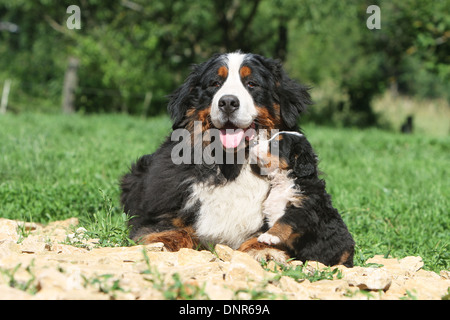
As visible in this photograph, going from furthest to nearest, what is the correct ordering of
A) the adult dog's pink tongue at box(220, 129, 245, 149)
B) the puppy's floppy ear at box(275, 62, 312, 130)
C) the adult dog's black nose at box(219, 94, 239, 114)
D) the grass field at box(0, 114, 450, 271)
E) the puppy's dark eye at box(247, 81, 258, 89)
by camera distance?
1. the grass field at box(0, 114, 450, 271)
2. the puppy's floppy ear at box(275, 62, 312, 130)
3. the puppy's dark eye at box(247, 81, 258, 89)
4. the adult dog's pink tongue at box(220, 129, 245, 149)
5. the adult dog's black nose at box(219, 94, 239, 114)

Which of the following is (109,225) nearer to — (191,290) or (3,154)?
(191,290)

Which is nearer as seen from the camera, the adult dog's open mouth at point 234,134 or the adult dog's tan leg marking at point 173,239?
the adult dog's tan leg marking at point 173,239

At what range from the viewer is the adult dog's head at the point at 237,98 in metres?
4.13

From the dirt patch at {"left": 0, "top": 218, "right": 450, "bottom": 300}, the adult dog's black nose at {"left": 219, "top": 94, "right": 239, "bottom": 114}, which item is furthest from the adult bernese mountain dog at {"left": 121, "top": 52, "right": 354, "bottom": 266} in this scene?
the dirt patch at {"left": 0, "top": 218, "right": 450, "bottom": 300}

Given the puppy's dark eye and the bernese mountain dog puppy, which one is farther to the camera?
the puppy's dark eye

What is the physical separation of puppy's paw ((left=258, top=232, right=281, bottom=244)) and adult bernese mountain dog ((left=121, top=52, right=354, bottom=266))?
0.05 meters

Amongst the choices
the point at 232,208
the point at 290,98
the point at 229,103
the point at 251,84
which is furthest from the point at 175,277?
the point at 290,98

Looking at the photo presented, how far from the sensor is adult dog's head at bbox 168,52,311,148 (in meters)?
4.13

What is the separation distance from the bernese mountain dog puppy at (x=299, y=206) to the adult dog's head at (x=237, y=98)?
0.59ft

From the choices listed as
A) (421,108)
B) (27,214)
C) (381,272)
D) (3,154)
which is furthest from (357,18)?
(381,272)

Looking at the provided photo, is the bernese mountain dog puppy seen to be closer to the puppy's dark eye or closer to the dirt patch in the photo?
the dirt patch

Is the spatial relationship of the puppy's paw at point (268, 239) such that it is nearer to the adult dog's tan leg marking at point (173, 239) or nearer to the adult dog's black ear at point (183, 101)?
the adult dog's tan leg marking at point (173, 239)

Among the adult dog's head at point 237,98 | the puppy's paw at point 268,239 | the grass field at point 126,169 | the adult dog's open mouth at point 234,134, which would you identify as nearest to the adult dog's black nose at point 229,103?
the adult dog's head at point 237,98

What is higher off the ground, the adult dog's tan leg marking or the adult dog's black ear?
the adult dog's black ear
